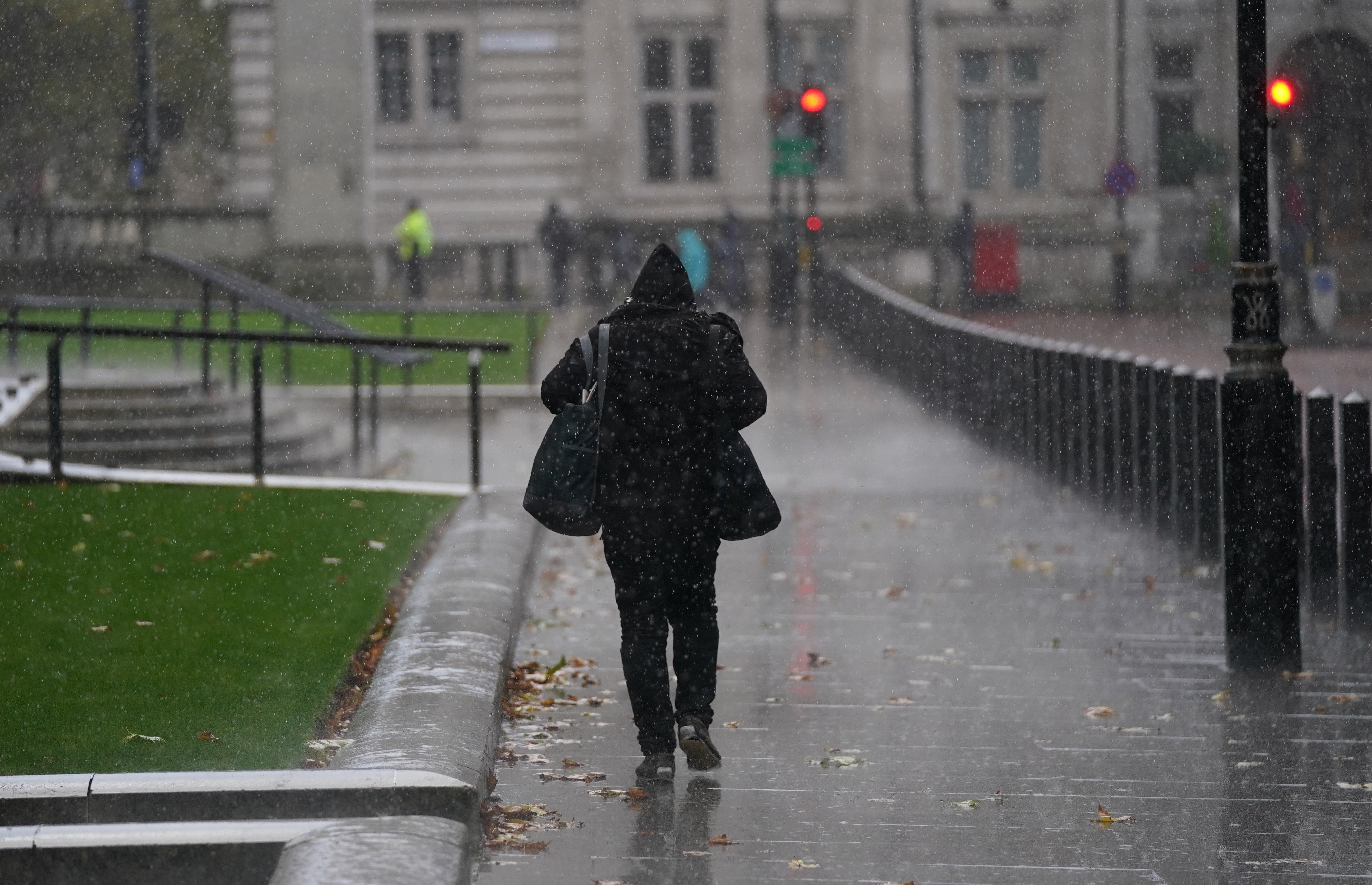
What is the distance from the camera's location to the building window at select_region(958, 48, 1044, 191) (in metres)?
40.9

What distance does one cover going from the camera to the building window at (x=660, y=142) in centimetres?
4125

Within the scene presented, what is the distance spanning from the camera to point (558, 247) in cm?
3312

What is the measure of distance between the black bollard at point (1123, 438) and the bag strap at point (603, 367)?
723 cm

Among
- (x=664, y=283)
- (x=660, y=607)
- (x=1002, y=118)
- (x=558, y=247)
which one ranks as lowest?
(x=660, y=607)

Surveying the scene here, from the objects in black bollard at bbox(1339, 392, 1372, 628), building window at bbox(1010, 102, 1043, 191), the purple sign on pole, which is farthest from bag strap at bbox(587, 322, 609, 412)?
building window at bbox(1010, 102, 1043, 191)

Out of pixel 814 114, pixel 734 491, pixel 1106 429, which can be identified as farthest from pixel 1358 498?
pixel 814 114

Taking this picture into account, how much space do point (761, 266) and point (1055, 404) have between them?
2190 centimetres

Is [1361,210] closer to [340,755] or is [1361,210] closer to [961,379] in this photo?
[961,379]

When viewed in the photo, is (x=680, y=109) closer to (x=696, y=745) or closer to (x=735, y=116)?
(x=735, y=116)

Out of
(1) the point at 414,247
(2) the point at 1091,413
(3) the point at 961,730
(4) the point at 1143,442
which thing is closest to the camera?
(3) the point at 961,730

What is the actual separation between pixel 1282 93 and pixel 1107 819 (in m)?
7.98

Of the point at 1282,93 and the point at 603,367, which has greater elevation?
the point at 1282,93

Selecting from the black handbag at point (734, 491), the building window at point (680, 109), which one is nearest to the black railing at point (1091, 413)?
the black handbag at point (734, 491)

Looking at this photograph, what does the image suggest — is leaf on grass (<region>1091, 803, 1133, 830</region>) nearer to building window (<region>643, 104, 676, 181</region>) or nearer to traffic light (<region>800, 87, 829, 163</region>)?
traffic light (<region>800, 87, 829, 163</region>)
